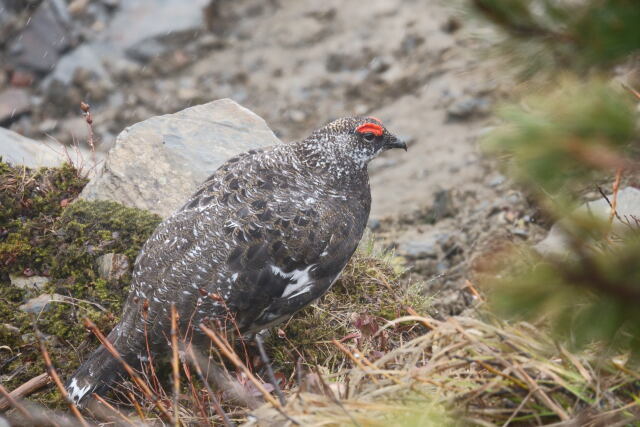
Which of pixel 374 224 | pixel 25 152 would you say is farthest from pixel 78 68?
pixel 374 224

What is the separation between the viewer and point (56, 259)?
485 centimetres

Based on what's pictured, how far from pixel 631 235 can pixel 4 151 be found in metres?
4.93

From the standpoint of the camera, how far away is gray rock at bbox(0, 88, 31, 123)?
938 cm

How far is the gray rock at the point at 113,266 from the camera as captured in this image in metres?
4.82

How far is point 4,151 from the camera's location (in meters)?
5.55

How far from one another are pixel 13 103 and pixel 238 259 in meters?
6.84

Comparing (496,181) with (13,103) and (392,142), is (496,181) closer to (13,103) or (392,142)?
(392,142)

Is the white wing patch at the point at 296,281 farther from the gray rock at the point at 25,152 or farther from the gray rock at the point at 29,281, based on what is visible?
the gray rock at the point at 25,152

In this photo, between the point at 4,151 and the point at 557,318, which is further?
the point at 4,151

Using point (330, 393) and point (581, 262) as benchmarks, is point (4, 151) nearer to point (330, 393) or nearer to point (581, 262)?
point (330, 393)

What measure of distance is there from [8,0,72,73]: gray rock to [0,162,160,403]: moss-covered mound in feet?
17.2

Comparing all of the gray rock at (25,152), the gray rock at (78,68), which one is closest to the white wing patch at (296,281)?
the gray rock at (25,152)

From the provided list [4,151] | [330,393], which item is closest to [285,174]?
[330,393]

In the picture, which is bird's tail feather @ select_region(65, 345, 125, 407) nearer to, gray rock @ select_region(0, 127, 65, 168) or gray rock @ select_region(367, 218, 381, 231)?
gray rock @ select_region(0, 127, 65, 168)
